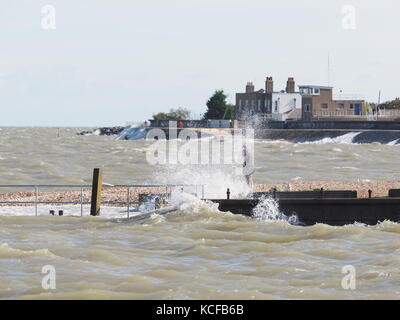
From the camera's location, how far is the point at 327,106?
140 meters

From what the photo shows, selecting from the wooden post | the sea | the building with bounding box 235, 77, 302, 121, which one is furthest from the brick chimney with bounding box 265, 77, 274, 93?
the wooden post

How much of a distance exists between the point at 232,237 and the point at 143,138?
123793mm

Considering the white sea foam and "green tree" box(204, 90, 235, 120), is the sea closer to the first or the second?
the white sea foam

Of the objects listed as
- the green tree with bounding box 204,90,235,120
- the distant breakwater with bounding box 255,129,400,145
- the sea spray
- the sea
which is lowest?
the sea

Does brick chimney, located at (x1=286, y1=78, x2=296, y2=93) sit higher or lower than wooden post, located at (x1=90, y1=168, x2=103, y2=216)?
higher

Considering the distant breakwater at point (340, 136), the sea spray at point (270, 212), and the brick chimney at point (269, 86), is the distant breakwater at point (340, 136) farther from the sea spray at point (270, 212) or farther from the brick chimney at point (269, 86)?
the sea spray at point (270, 212)

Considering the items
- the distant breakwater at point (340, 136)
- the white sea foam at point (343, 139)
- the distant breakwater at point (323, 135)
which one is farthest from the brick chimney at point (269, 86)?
the white sea foam at point (343, 139)

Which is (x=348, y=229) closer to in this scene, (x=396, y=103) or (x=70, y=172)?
(x=70, y=172)

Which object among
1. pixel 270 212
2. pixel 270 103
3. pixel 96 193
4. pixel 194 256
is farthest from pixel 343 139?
pixel 194 256

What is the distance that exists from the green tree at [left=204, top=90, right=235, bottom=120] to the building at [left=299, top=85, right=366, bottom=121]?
19354mm

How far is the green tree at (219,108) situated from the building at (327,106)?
63.5 feet

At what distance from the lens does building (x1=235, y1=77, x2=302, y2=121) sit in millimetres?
145875

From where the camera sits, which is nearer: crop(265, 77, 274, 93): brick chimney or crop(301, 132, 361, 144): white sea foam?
crop(301, 132, 361, 144): white sea foam

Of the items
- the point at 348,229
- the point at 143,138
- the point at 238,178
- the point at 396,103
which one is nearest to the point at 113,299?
the point at 348,229
